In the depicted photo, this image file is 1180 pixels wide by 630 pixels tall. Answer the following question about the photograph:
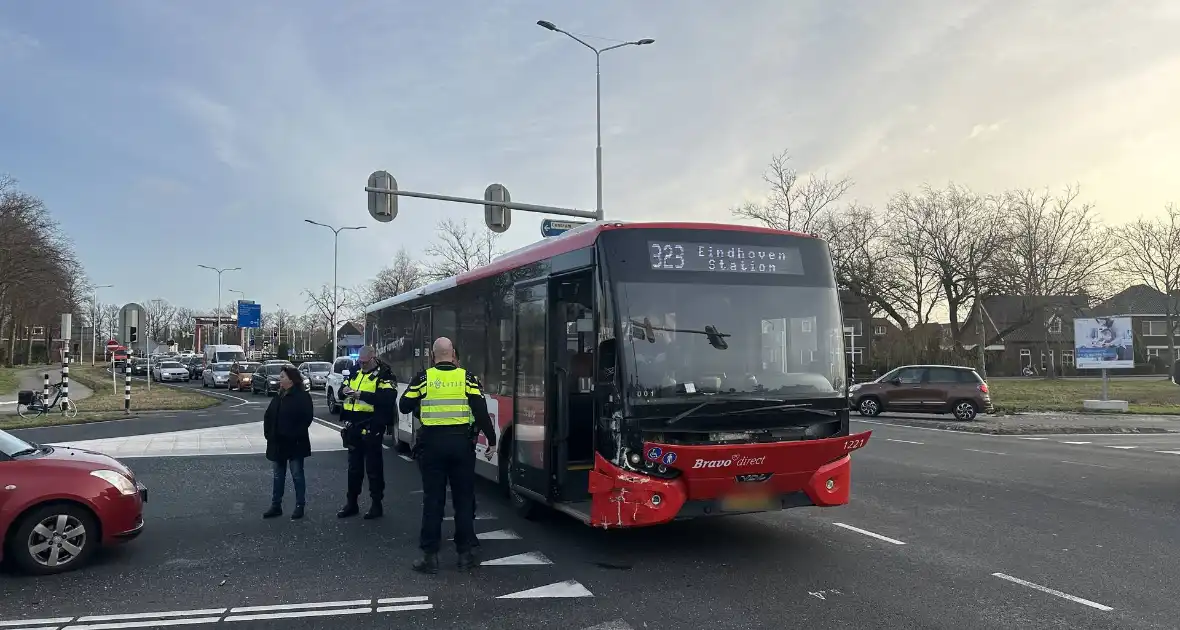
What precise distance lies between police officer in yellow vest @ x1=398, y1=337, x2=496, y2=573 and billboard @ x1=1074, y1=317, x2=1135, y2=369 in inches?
1136

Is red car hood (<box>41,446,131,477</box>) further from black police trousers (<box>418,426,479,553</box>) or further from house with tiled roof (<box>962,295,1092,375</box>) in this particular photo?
house with tiled roof (<box>962,295,1092,375</box>)

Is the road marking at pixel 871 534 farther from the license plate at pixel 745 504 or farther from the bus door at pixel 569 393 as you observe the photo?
the bus door at pixel 569 393

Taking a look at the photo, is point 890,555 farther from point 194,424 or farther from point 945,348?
point 945,348

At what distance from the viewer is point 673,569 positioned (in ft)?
22.2

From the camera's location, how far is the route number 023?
284 inches

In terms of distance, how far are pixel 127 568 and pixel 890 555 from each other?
6364mm

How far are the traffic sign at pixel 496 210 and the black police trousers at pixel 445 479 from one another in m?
13.4

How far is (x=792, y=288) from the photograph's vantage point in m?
7.57

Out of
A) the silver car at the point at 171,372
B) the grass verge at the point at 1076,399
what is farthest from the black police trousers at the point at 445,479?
the silver car at the point at 171,372

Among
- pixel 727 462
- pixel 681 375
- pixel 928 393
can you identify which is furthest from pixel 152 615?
pixel 928 393

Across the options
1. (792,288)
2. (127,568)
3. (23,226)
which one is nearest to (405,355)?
(127,568)

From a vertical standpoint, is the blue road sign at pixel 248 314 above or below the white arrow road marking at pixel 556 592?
above

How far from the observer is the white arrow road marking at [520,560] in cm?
697

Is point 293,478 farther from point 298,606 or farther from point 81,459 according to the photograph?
point 298,606
